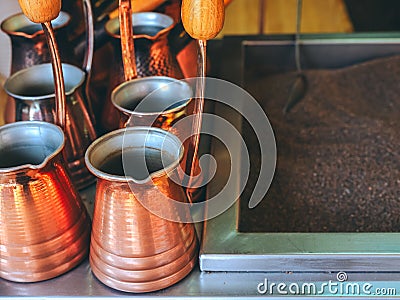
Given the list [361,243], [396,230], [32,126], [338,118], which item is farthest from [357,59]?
[32,126]

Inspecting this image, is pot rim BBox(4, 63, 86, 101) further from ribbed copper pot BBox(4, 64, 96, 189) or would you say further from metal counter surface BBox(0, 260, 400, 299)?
metal counter surface BBox(0, 260, 400, 299)

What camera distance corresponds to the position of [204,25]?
576 mm

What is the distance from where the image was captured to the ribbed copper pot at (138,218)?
606 millimetres

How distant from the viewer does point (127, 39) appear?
2.45 feet

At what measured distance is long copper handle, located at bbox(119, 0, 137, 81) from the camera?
724mm

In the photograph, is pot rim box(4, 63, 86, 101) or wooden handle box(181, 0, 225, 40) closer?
wooden handle box(181, 0, 225, 40)

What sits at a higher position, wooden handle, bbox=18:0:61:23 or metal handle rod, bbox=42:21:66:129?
wooden handle, bbox=18:0:61:23

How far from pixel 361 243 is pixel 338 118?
444 mm

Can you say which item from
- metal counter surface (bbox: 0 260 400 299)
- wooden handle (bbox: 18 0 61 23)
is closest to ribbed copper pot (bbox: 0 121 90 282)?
metal counter surface (bbox: 0 260 400 299)

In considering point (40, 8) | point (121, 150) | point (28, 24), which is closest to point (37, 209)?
point (121, 150)

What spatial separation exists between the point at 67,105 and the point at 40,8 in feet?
0.54

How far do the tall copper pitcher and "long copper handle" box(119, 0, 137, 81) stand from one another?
0.13 ft

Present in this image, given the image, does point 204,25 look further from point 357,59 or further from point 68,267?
point 357,59

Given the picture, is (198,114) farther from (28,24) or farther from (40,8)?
(28,24)
